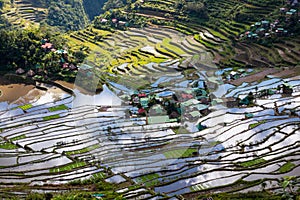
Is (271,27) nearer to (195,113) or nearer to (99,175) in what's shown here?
(195,113)

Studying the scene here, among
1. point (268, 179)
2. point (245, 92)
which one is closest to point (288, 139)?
point (268, 179)

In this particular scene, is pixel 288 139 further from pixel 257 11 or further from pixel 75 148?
pixel 257 11

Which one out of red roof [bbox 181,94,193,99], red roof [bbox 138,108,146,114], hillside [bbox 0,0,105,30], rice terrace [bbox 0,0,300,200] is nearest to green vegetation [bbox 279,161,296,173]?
rice terrace [bbox 0,0,300,200]

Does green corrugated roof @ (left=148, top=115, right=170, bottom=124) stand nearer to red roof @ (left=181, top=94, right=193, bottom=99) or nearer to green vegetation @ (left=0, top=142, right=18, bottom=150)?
red roof @ (left=181, top=94, right=193, bottom=99)

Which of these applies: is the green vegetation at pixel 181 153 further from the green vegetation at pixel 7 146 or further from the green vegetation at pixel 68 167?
the green vegetation at pixel 7 146

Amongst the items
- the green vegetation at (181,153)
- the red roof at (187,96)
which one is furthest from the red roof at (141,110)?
the green vegetation at (181,153)

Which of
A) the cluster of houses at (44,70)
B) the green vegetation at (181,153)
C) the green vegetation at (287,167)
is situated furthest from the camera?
the cluster of houses at (44,70)
